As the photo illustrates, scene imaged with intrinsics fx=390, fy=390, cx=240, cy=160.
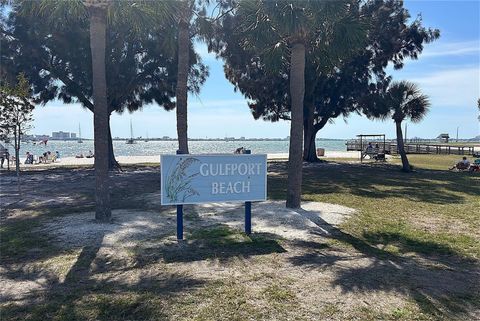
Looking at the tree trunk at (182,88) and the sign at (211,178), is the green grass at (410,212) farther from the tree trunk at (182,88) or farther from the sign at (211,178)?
the tree trunk at (182,88)

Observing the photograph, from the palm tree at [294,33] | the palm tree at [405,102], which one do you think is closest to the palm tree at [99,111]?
the palm tree at [294,33]

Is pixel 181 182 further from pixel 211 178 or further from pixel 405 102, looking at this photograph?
pixel 405 102

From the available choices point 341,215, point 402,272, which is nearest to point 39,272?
point 402,272

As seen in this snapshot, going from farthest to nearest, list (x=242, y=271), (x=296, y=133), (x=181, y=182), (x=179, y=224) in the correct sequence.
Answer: (x=296, y=133) < (x=181, y=182) < (x=179, y=224) < (x=242, y=271)

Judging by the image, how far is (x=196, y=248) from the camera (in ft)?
21.5

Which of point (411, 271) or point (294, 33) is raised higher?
point (294, 33)

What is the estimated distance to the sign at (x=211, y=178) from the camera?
7.15 meters

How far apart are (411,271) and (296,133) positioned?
18.0 feet

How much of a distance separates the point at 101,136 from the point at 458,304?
7.19 meters

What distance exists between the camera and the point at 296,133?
34.0 feet

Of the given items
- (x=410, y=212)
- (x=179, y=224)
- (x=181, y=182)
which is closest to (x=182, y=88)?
(x=181, y=182)

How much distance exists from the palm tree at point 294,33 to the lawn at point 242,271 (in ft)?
7.29

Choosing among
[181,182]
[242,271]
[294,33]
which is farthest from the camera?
[294,33]

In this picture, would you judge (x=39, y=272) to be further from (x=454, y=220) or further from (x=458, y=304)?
(x=454, y=220)
